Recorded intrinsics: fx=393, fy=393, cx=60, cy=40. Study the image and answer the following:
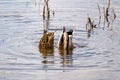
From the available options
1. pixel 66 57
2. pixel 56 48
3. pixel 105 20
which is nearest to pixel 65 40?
pixel 66 57

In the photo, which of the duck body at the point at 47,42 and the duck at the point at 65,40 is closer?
the duck at the point at 65,40

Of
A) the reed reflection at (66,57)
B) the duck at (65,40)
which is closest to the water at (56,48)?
the reed reflection at (66,57)

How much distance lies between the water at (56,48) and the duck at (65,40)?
0.65 ft

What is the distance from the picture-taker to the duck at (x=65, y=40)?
11.2 metres

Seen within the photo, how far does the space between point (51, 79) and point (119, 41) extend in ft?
14.3

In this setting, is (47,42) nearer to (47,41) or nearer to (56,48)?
(47,41)

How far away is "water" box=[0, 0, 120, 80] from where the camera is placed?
941 cm

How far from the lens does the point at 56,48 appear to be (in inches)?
465

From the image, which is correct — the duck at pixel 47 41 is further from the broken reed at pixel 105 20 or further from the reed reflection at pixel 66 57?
the broken reed at pixel 105 20

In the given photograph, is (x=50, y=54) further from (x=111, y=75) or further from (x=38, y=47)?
(x=111, y=75)

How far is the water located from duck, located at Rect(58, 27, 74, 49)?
0.65 feet

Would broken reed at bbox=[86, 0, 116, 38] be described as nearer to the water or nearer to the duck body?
the water

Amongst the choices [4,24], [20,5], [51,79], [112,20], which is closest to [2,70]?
[51,79]

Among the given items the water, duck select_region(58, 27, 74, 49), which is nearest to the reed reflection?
the water
